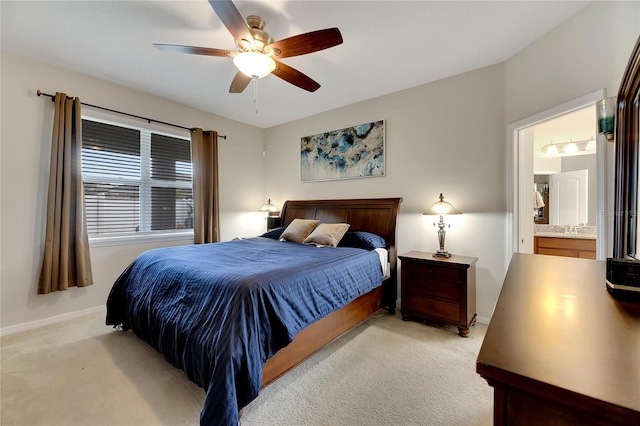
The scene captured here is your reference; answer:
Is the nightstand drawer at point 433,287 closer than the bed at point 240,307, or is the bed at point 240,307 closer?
the bed at point 240,307

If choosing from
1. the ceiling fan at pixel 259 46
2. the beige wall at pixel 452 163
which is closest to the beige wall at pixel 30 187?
the ceiling fan at pixel 259 46

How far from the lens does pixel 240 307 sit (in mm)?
1502

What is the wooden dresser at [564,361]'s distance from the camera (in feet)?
1.36

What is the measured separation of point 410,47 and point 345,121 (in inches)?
59.6

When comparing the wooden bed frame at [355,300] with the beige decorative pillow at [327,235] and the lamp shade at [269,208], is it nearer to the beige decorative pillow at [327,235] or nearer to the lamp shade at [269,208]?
the lamp shade at [269,208]

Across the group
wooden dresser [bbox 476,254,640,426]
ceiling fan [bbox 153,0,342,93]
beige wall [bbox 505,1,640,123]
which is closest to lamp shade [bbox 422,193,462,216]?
beige wall [bbox 505,1,640,123]

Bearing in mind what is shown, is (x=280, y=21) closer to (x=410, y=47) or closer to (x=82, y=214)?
(x=410, y=47)

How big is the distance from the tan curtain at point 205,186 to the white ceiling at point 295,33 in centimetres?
74

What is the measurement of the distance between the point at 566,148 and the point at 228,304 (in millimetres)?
4719

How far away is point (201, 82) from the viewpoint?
3133mm

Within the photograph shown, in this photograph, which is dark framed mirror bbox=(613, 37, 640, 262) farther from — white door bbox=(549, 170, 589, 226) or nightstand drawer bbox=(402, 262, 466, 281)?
white door bbox=(549, 170, 589, 226)

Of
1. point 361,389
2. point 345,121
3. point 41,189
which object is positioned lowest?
point 361,389

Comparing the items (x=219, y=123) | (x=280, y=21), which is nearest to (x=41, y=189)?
(x=219, y=123)

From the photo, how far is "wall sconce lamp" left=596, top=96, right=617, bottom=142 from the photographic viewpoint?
1302 millimetres
